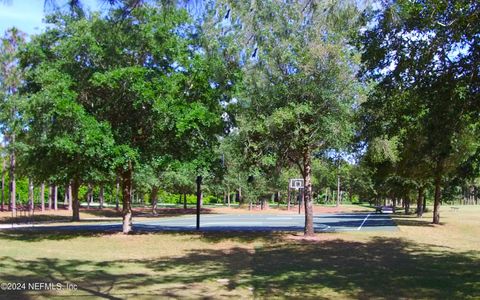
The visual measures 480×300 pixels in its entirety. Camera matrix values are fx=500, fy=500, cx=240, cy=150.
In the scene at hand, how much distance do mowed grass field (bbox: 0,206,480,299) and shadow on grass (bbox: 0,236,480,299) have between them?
2 centimetres

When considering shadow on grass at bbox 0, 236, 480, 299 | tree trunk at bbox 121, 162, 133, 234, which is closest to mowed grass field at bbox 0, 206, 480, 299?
shadow on grass at bbox 0, 236, 480, 299

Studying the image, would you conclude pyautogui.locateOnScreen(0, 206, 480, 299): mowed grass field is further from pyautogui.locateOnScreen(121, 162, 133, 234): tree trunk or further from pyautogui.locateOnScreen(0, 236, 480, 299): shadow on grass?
pyautogui.locateOnScreen(121, 162, 133, 234): tree trunk

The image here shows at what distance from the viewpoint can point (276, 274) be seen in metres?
11.9

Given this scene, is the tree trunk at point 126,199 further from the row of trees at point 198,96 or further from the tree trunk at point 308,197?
the tree trunk at point 308,197

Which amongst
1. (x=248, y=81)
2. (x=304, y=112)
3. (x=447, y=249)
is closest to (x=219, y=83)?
(x=248, y=81)

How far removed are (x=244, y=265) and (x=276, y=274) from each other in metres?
1.90

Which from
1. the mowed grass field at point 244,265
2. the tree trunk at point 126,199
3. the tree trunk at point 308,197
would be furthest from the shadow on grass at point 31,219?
the tree trunk at point 308,197

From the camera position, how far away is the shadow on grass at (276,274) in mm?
9481

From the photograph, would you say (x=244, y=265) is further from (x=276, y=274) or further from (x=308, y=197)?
(x=308, y=197)

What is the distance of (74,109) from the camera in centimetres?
1803

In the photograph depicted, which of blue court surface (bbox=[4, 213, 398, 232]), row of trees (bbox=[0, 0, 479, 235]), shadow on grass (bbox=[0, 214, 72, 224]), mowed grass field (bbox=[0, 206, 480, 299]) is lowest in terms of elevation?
shadow on grass (bbox=[0, 214, 72, 224])

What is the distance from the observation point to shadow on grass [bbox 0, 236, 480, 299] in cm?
948

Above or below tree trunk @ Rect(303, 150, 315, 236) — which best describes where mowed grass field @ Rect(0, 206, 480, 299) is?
below

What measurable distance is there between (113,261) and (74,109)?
661 centimetres
